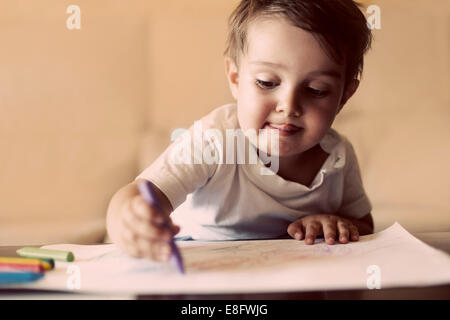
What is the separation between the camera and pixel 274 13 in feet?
1.83

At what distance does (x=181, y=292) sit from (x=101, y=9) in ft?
2.85

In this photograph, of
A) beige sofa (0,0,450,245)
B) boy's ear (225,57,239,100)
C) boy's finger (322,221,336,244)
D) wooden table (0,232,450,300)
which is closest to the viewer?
wooden table (0,232,450,300)

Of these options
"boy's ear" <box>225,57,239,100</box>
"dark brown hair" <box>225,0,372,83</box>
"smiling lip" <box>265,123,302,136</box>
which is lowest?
"smiling lip" <box>265,123,302,136</box>

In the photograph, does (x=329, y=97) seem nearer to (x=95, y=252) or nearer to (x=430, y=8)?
(x=95, y=252)

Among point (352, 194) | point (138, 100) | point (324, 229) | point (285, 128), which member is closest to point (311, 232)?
point (324, 229)

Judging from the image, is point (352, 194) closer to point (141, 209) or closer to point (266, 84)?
point (266, 84)

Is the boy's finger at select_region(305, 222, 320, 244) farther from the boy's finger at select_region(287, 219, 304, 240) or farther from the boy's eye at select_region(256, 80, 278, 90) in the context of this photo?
the boy's eye at select_region(256, 80, 278, 90)

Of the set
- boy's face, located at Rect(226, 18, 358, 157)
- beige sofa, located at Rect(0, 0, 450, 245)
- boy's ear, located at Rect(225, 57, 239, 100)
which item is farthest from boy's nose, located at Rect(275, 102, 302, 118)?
beige sofa, located at Rect(0, 0, 450, 245)

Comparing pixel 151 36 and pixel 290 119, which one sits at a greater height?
pixel 151 36

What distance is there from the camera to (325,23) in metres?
0.55

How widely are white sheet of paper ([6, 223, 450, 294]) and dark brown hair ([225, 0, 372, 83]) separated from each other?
0.25 metres

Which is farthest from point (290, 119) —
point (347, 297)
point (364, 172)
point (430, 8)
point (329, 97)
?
point (430, 8)

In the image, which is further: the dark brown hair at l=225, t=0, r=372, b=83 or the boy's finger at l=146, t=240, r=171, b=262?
the dark brown hair at l=225, t=0, r=372, b=83

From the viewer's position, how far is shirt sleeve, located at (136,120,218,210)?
1.75 feet
